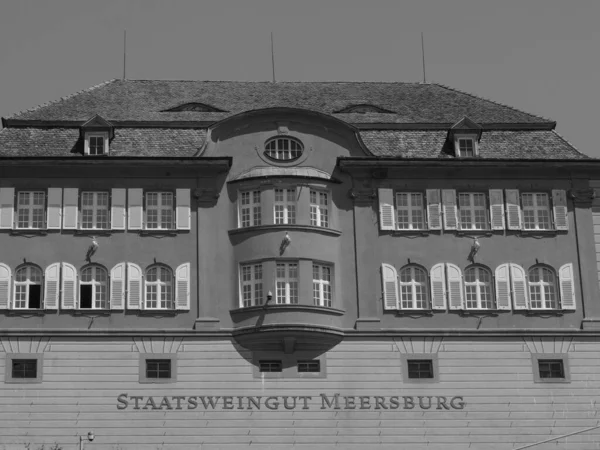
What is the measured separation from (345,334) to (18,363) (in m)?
12.5

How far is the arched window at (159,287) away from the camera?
5278 cm

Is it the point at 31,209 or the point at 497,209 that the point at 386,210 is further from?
the point at 31,209

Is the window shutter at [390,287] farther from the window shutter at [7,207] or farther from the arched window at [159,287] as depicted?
the window shutter at [7,207]

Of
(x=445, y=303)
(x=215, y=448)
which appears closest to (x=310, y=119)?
(x=445, y=303)

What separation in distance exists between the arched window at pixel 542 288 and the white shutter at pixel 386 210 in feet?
19.5

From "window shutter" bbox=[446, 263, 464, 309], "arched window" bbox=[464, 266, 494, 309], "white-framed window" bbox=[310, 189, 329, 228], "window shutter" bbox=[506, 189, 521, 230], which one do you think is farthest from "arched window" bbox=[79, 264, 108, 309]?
"window shutter" bbox=[506, 189, 521, 230]

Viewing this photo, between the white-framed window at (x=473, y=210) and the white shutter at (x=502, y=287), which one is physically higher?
the white-framed window at (x=473, y=210)

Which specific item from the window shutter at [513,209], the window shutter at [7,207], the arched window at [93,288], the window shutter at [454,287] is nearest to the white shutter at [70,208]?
the arched window at [93,288]

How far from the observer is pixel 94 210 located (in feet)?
177

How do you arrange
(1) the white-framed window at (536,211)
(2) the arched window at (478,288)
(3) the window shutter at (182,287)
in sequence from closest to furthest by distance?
1. (3) the window shutter at (182,287)
2. (2) the arched window at (478,288)
3. (1) the white-framed window at (536,211)

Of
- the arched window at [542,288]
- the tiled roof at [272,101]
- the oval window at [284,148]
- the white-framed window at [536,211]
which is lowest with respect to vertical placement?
the arched window at [542,288]

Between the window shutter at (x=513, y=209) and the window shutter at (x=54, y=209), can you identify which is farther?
the window shutter at (x=513, y=209)

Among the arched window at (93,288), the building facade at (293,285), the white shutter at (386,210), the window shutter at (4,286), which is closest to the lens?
the building facade at (293,285)

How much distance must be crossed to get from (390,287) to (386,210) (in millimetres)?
3182
